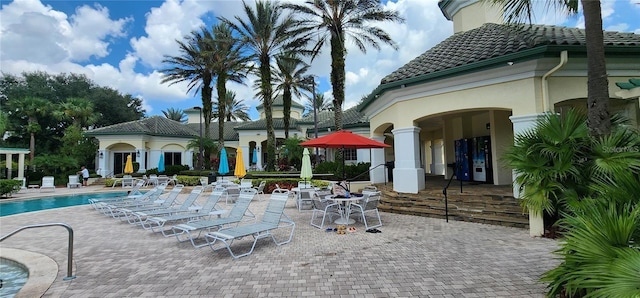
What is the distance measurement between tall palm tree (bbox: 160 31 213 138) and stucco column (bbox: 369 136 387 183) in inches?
724

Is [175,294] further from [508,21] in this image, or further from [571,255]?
[508,21]

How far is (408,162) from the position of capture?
10578mm

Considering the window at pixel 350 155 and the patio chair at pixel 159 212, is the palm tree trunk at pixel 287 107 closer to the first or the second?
the window at pixel 350 155

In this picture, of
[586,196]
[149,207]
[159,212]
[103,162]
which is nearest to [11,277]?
[159,212]

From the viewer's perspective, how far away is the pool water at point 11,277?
15.7 ft

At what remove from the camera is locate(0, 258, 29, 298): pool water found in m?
4.78

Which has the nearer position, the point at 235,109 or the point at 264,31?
the point at 264,31

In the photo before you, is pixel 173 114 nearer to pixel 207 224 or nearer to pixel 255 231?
pixel 207 224

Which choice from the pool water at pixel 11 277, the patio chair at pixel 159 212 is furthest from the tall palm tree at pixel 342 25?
the pool water at pixel 11 277

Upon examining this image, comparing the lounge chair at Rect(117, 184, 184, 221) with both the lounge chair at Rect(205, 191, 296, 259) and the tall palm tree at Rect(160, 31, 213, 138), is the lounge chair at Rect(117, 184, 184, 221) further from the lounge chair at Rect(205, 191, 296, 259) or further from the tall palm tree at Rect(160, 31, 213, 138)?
the tall palm tree at Rect(160, 31, 213, 138)

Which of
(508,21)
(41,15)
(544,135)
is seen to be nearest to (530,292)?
(544,135)

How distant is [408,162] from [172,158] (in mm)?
29274

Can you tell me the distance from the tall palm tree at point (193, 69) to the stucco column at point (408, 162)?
20.8 m

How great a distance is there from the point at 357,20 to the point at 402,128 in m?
9.16
